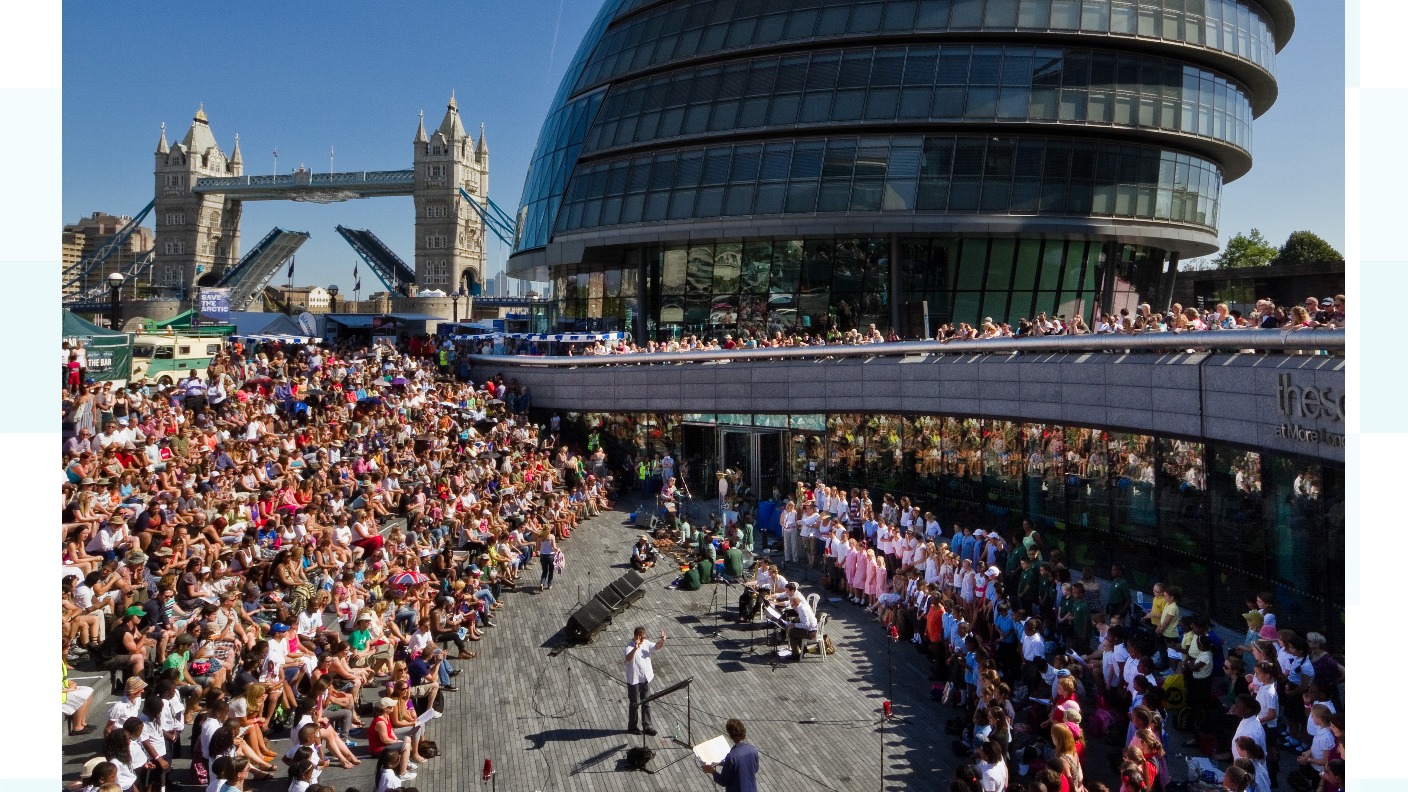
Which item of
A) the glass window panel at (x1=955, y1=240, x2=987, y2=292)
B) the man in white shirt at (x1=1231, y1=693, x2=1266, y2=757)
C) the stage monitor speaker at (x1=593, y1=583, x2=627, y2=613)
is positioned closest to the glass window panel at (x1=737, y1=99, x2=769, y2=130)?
the glass window panel at (x1=955, y1=240, x2=987, y2=292)

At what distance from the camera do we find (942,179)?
38.8 meters

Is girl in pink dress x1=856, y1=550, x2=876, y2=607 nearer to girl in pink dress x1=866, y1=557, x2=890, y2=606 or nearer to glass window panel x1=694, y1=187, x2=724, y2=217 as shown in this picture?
girl in pink dress x1=866, y1=557, x2=890, y2=606

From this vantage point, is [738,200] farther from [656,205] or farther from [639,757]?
[639,757]

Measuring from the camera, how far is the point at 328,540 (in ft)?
66.5

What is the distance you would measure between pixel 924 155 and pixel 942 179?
1.21 m

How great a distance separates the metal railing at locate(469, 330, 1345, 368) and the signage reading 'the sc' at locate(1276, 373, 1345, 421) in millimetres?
602

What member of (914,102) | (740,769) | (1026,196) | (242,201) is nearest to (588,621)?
(740,769)

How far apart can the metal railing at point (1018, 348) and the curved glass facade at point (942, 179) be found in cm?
825

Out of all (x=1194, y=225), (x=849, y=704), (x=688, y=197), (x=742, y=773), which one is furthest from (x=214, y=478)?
(x=1194, y=225)

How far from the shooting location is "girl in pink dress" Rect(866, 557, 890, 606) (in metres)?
21.3

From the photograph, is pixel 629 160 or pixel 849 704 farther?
pixel 629 160

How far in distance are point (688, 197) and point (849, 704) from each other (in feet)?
96.8

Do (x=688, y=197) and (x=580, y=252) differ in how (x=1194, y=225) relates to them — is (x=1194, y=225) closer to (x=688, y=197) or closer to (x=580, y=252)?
(x=688, y=197)

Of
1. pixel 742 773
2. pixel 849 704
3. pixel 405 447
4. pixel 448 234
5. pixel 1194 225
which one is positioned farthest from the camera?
pixel 448 234
